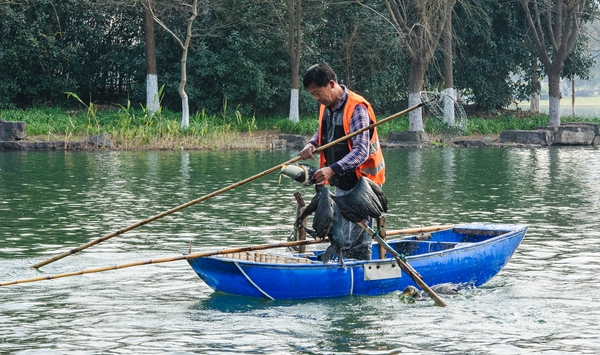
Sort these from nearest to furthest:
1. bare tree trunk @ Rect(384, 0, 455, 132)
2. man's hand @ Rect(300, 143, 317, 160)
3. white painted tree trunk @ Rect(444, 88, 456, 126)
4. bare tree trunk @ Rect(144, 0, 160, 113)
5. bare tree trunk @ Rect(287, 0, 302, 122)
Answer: man's hand @ Rect(300, 143, 317, 160), white painted tree trunk @ Rect(444, 88, 456, 126), bare tree trunk @ Rect(144, 0, 160, 113), bare tree trunk @ Rect(384, 0, 455, 132), bare tree trunk @ Rect(287, 0, 302, 122)

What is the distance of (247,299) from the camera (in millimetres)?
9758

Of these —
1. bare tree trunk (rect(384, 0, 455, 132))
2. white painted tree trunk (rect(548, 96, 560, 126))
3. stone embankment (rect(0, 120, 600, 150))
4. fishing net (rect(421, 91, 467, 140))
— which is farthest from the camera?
white painted tree trunk (rect(548, 96, 560, 126))

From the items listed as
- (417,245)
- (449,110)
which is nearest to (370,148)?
(449,110)

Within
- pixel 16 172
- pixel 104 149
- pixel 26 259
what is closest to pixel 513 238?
pixel 26 259

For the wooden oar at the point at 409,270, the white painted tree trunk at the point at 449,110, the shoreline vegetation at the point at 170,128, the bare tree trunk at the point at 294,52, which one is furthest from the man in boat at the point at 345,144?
the bare tree trunk at the point at 294,52

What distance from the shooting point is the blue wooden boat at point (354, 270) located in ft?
31.1

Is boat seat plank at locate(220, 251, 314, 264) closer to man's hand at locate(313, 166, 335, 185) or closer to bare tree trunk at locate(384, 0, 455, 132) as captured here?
man's hand at locate(313, 166, 335, 185)

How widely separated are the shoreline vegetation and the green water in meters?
8.21

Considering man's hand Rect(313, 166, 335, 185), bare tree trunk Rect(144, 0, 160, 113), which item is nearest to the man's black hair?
man's hand Rect(313, 166, 335, 185)

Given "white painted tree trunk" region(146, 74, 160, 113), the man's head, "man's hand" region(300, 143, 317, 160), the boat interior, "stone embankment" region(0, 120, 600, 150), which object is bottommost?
the boat interior

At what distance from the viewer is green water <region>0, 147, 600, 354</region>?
8250 millimetres

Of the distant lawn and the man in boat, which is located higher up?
the distant lawn

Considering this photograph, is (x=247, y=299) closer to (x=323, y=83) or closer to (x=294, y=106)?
(x=323, y=83)

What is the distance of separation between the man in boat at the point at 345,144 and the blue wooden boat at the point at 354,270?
32 cm
